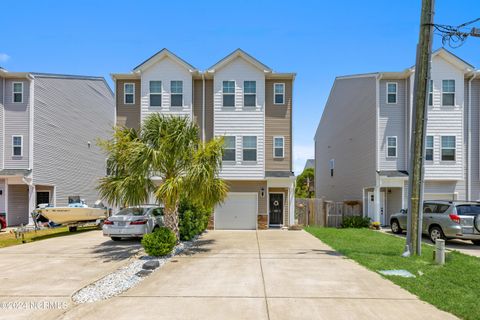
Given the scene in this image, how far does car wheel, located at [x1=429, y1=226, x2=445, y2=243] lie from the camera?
14664mm

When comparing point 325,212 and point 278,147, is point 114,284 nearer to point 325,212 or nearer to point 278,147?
point 278,147

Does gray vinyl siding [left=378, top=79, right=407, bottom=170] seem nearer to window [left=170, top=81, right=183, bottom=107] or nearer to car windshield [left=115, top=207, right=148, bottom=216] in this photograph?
window [left=170, top=81, right=183, bottom=107]

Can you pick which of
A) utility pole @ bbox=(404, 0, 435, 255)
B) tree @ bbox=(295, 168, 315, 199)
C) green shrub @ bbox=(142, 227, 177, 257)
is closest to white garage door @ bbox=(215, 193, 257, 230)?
green shrub @ bbox=(142, 227, 177, 257)

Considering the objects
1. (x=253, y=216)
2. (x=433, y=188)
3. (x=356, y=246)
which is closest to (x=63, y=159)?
(x=253, y=216)

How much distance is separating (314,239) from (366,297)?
30.5 feet

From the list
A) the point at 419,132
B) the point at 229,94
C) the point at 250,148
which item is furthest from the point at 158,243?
the point at 229,94

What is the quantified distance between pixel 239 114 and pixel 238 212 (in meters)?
5.68

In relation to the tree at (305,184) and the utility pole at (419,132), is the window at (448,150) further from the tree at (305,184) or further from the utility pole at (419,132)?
the tree at (305,184)

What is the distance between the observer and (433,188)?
21844 mm

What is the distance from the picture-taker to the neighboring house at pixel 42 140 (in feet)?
73.6

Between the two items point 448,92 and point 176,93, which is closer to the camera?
point 176,93

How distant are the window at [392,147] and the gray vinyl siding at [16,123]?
21701mm

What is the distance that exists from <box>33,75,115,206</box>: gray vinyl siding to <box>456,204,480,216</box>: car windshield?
1854 cm

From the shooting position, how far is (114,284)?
8172 mm
